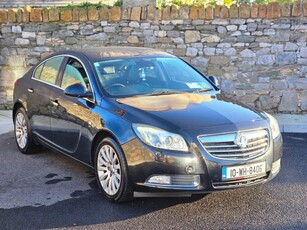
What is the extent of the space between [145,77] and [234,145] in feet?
5.26

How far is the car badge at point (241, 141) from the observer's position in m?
4.25

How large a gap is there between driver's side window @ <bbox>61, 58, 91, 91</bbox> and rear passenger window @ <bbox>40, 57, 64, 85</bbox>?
0.26 metres

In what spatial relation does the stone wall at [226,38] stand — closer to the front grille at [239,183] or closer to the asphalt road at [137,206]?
the asphalt road at [137,206]

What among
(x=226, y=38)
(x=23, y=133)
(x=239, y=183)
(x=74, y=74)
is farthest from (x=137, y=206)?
(x=226, y=38)

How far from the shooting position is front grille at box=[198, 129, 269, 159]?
417 centimetres

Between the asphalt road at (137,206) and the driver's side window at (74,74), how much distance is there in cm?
111

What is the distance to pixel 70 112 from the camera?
5.27 m

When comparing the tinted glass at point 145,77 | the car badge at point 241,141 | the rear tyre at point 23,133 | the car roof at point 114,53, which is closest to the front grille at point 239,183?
the car badge at point 241,141

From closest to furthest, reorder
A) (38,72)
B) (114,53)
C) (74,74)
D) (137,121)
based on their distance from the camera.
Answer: (137,121), (74,74), (114,53), (38,72)

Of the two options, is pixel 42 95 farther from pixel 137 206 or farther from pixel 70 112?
pixel 137 206

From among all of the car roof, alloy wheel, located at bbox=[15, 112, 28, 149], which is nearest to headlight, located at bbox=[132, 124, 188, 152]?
the car roof

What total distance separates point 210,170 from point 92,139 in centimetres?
138

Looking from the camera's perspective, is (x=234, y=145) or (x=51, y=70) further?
(x=51, y=70)

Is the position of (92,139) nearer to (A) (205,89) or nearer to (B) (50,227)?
(B) (50,227)
